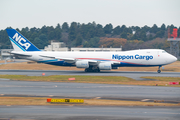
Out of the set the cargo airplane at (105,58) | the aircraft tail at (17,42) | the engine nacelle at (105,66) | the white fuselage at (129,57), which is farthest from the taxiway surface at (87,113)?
the aircraft tail at (17,42)

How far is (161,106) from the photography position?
17.6 m

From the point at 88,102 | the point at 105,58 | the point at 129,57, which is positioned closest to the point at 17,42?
the point at 105,58

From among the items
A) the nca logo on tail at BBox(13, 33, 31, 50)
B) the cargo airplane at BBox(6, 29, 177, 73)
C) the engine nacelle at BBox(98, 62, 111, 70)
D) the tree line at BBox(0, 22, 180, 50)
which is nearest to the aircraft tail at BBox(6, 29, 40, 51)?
the nca logo on tail at BBox(13, 33, 31, 50)

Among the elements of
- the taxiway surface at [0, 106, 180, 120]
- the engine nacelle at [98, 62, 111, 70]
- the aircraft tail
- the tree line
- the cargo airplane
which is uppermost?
the tree line

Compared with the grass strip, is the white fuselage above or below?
above

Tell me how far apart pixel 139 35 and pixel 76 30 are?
53.6m

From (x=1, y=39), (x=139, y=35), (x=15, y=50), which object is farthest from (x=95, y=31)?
(x=15, y=50)

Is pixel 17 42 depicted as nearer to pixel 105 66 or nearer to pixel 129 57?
pixel 105 66

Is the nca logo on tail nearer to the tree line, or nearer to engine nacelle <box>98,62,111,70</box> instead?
engine nacelle <box>98,62,111,70</box>

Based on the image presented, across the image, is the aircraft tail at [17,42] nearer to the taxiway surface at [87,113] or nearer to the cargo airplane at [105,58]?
the cargo airplane at [105,58]

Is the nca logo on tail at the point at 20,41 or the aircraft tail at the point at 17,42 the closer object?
the aircraft tail at the point at 17,42

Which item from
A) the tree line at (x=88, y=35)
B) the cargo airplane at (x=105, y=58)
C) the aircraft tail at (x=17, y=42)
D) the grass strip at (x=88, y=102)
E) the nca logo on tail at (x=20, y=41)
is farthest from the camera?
the tree line at (x=88, y=35)

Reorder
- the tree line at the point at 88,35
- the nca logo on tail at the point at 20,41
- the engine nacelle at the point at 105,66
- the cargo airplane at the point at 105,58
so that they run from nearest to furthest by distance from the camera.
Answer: the engine nacelle at the point at 105,66
the cargo airplane at the point at 105,58
the nca logo on tail at the point at 20,41
the tree line at the point at 88,35

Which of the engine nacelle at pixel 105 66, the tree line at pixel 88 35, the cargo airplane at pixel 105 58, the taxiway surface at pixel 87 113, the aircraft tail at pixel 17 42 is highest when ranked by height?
the tree line at pixel 88 35
